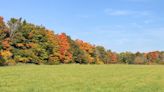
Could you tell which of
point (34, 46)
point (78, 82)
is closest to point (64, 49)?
point (34, 46)

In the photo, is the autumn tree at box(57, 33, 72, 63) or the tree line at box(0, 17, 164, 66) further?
the autumn tree at box(57, 33, 72, 63)

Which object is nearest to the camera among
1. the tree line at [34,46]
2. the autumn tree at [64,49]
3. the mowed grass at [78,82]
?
the mowed grass at [78,82]

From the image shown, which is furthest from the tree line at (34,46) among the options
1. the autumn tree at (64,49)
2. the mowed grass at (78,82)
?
the mowed grass at (78,82)

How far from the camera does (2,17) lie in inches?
3450

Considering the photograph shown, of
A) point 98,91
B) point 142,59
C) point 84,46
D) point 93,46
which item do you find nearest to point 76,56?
point 84,46

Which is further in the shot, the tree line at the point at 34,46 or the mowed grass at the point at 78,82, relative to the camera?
the tree line at the point at 34,46

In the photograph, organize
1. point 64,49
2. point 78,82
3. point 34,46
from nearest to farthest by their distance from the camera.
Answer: point 78,82
point 34,46
point 64,49

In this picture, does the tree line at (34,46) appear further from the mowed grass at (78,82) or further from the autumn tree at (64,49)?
the mowed grass at (78,82)

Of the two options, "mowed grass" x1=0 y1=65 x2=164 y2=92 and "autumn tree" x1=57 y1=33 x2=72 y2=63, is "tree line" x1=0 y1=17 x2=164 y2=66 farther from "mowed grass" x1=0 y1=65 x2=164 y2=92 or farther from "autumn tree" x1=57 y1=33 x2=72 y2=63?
"mowed grass" x1=0 y1=65 x2=164 y2=92

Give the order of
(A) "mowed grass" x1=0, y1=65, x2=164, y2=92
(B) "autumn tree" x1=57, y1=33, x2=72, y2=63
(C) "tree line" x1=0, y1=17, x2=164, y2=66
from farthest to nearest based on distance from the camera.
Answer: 1. (B) "autumn tree" x1=57, y1=33, x2=72, y2=63
2. (C) "tree line" x1=0, y1=17, x2=164, y2=66
3. (A) "mowed grass" x1=0, y1=65, x2=164, y2=92

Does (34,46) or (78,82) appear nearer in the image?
(78,82)

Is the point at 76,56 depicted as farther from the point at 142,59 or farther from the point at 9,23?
the point at 142,59

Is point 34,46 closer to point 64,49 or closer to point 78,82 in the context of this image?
point 64,49

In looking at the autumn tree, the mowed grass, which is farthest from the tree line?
the mowed grass
